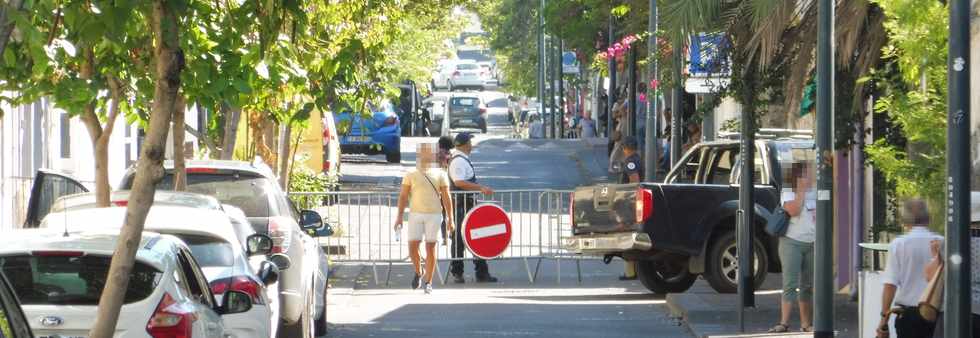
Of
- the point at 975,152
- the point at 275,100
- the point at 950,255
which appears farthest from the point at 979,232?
the point at 275,100

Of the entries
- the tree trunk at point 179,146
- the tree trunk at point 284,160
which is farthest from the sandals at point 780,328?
the tree trunk at point 284,160

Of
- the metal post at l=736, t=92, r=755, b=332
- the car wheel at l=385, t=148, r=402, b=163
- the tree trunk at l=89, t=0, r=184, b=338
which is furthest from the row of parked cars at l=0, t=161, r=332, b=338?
the car wheel at l=385, t=148, r=402, b=163

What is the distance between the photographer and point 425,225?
1834 cm

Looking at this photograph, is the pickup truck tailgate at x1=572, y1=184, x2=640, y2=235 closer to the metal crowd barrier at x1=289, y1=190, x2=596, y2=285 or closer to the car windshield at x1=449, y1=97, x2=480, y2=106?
the metal crowd barrier at x1=289, y1=190, x2=596, y2=285

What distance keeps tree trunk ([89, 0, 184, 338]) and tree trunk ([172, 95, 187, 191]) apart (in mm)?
4841

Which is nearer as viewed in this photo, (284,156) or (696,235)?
(696,235)

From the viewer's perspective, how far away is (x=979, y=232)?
9.25 meters

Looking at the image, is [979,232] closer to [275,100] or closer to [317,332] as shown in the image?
[317,332]

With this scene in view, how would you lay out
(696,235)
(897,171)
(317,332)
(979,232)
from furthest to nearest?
(696,235)
(317,332)
(897,171)
(979,232)

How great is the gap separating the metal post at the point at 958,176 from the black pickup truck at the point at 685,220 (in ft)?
30.2

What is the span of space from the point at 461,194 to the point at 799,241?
282 inches

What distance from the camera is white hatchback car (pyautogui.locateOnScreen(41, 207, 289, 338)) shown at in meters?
10.2

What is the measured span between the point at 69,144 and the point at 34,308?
15408 millimetres

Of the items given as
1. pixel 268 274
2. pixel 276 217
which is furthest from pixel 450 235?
pixel 268 274
